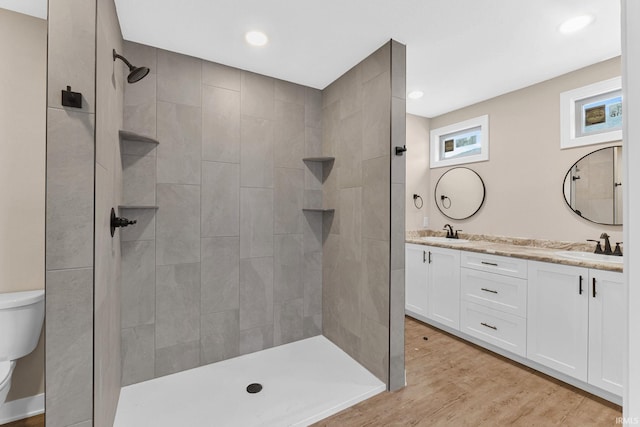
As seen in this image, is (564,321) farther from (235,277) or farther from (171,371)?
(171,371)

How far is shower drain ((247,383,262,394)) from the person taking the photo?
1945 millimetres

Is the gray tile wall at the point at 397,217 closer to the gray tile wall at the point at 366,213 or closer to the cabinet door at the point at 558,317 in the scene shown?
the gray tile wall at the point at 366,213

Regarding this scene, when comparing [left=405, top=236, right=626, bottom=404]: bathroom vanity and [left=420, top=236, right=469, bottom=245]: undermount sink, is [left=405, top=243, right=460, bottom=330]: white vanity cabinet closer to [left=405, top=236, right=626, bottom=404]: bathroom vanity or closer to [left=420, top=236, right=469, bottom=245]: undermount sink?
[left=405, top=236, right=626, bottom=404]: bathroom vanity

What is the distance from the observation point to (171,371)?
212 centimetres

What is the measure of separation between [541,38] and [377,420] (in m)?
2.75

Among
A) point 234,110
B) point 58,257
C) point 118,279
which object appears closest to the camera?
point 58,257

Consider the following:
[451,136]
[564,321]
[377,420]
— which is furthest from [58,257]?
[451,136]

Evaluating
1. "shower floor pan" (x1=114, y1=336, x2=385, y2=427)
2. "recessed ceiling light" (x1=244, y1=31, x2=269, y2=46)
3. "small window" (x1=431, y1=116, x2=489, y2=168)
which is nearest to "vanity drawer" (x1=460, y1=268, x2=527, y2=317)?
"shower floor pan" (x1=114, y1=336, x2=385, y2=427)

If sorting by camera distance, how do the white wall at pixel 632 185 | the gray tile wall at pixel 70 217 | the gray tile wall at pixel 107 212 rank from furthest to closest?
the gray tile wall at pixel 107 212 → the gray tile wall at pixel 70 217 → the white wall at pixel 632 185

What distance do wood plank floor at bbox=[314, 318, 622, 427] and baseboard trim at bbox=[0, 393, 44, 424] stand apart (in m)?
1.75

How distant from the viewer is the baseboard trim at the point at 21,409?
5.60 ft

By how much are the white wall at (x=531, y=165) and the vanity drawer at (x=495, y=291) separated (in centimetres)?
74

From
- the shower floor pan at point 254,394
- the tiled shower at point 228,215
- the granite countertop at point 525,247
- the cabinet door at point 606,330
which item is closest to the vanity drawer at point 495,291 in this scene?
the granite countertop at point 525,247

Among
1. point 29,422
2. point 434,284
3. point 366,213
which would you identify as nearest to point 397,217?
point 366,213
